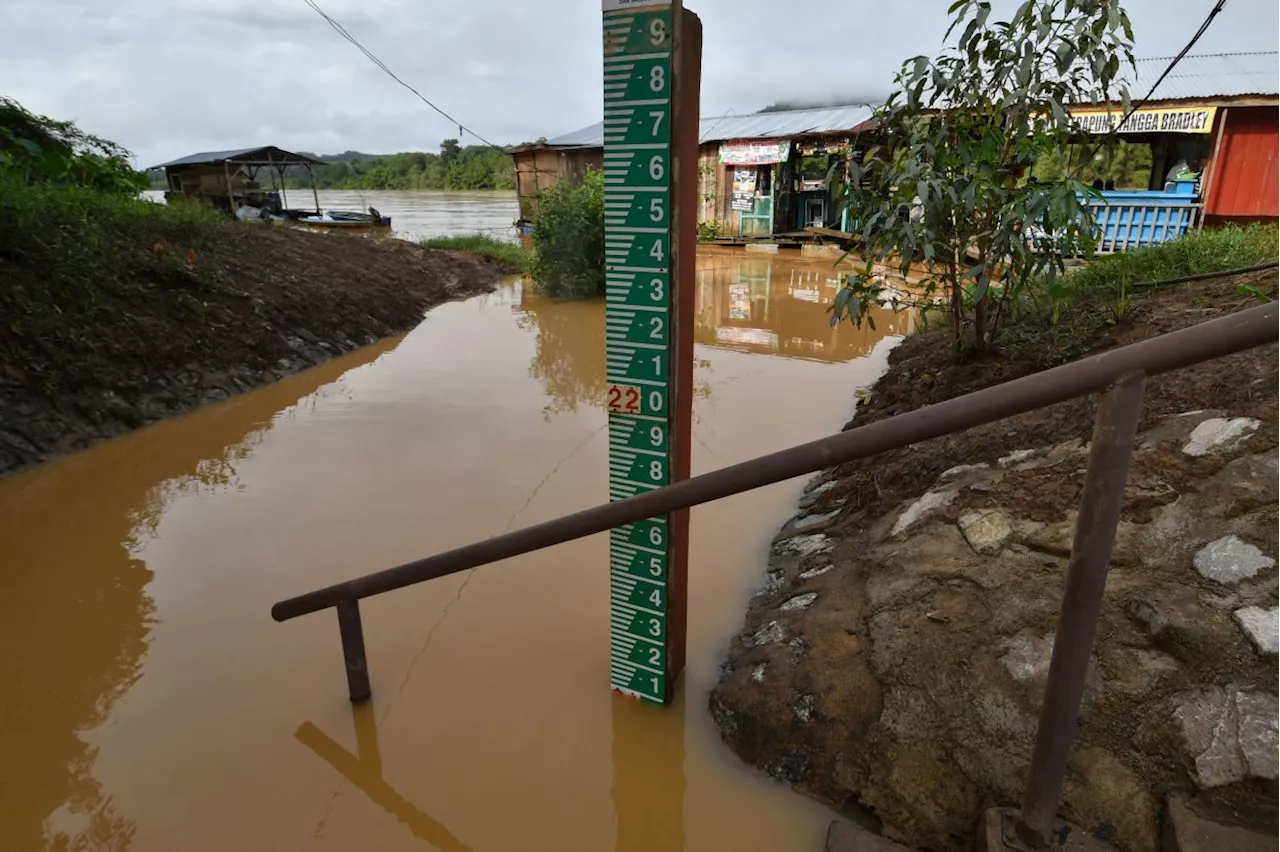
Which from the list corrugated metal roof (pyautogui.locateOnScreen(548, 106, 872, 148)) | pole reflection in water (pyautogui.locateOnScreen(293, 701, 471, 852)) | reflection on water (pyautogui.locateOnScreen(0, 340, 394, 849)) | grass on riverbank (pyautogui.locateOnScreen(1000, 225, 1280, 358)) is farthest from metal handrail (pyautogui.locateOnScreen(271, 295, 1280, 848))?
corrugated metal roof (pyautogui.locateOnScreen(548, 106, 872, 148))

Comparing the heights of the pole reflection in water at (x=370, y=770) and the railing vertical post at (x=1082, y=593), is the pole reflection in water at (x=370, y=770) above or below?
below

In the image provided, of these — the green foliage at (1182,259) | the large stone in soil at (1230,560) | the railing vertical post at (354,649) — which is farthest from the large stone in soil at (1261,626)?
the green foliage at (1182,259)

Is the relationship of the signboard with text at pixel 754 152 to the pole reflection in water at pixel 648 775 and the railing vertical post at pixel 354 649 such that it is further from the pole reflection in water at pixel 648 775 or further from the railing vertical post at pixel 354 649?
the railing vertical post at pixel 354 649

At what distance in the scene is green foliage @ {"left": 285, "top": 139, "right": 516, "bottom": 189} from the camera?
2297 inches

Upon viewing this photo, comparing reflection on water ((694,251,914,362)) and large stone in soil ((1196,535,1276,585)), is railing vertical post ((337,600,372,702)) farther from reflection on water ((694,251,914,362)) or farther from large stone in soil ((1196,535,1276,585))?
reflection on water ((694,251,914,362))

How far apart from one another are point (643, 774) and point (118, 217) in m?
8.10

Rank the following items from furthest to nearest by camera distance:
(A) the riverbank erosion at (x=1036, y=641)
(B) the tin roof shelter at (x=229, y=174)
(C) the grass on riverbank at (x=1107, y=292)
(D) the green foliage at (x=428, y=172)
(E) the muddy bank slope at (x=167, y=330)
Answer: (D) the green foliage at (x=428, y=172), (B) the tin roof shelter at (x=229, y=174), (E) the muddy bank slope at (x=167, y=330), (C) the grass on riverbank at (x=1107, y=292), (A) the riverbank erosion at (x=1036, y=641)

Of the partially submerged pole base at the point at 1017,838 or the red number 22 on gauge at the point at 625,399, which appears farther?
the red number 22 on gauge at the point at 625,399

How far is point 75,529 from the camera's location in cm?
390

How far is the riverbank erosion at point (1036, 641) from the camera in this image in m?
1.60

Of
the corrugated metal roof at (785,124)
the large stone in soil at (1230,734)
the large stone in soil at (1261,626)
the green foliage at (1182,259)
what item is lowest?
the large stone in soil at (1230,734)

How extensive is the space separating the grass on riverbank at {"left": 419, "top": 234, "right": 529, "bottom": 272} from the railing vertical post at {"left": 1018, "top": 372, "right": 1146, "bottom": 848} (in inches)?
520

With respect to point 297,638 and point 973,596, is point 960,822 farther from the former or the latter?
point 297,638

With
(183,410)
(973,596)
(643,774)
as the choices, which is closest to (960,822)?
(973,596)
